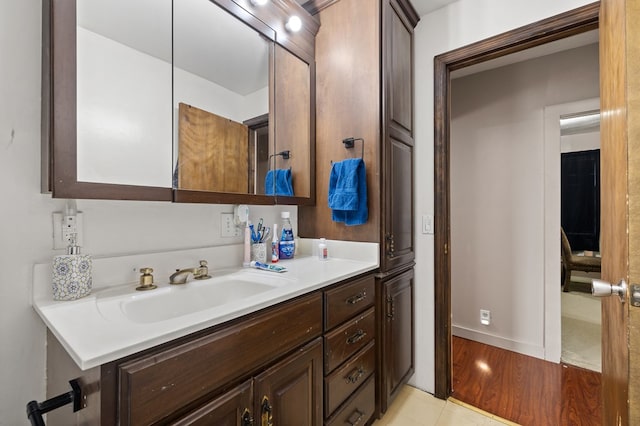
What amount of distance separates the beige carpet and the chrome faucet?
264cm

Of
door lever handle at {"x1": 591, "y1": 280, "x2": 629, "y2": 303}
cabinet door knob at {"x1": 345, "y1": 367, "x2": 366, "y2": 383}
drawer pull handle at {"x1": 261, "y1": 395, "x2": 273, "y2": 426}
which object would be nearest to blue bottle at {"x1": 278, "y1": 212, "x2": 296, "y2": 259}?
cabinet door knob at {"x1": 345, "y1": 367, "x2": 366, "y2": 383}

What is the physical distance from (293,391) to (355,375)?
459 mm

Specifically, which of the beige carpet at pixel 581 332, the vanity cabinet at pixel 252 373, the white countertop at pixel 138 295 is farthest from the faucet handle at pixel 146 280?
the beige carpet at pixel 581 332

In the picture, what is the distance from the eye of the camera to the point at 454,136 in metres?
2.66

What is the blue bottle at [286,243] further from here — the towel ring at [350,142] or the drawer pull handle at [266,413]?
the drawer pull handle at [266,413]

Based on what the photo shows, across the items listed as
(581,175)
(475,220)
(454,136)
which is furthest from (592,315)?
(454,136)

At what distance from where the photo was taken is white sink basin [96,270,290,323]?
0.91 m

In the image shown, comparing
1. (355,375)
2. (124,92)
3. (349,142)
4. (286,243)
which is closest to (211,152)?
(124,92)

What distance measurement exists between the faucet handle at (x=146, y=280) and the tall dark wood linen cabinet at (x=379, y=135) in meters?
0.93

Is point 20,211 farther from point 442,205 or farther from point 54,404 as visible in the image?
point 442,205

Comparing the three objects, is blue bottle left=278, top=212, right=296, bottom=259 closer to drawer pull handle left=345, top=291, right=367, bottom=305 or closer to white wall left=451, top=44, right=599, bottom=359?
drawer pull handle left=345, top=291, right=367, bottom=305

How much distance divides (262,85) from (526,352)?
2743 millimetres

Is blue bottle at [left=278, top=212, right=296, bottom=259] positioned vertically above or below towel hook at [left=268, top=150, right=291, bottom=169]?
below

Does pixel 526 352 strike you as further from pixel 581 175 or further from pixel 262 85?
pixel 581 175
